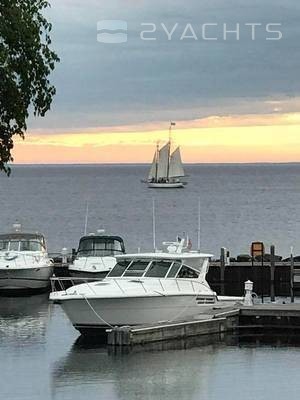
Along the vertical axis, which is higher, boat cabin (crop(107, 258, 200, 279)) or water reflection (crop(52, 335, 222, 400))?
boat cabin (crop(107, 258, 200, 279))

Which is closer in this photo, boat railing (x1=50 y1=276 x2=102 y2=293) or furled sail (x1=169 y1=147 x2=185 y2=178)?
boat railing (x1=50 y1=276 x2=102 y2=293)

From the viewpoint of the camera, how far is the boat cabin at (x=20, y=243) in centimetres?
4366

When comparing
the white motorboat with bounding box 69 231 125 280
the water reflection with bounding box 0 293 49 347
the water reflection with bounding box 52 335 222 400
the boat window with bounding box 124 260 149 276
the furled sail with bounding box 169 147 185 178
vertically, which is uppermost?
the furled sail with bounding box 169 147 185 178

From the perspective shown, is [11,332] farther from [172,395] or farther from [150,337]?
[172,395]

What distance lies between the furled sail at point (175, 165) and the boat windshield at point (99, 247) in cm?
11781

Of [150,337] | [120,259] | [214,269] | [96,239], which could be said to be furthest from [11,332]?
[214,269]

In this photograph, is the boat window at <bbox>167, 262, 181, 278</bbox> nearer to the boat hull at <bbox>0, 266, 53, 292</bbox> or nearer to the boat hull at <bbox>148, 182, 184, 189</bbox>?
the boat hull at <bbox>0, 266, 53, 292</bbox>

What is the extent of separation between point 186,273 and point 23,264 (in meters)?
12.6

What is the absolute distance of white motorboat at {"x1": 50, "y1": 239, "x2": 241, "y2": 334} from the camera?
28.6 metres

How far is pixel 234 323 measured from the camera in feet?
99.3

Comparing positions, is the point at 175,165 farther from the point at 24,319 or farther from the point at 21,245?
the point at 24,319

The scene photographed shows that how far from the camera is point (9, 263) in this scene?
136 feet

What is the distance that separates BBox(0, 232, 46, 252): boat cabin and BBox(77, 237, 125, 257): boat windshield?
2.06m

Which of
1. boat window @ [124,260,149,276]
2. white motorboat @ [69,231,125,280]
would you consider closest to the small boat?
white motorboat @ [69,231,125,280]
